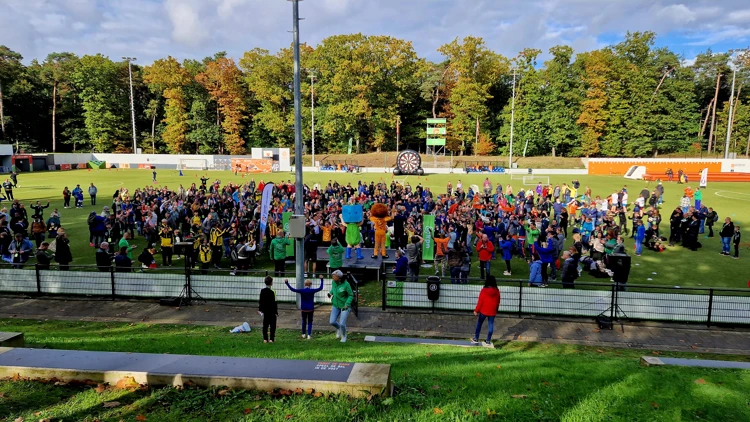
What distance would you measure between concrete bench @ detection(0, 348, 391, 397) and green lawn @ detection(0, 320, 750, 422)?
0.39ft

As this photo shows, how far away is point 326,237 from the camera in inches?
602

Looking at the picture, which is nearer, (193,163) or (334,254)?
(334,254)

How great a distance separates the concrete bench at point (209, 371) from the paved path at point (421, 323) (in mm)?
4720

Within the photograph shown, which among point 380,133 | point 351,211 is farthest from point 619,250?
point 380,133

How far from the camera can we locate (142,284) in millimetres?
11531

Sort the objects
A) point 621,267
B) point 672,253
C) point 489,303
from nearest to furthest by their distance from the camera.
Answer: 1. point 489,303
2. point 621,267
3. point 672,253

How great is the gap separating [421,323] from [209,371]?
20.2 feet

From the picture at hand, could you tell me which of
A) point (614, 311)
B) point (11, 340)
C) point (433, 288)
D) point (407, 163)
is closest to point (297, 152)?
point (433, 288)

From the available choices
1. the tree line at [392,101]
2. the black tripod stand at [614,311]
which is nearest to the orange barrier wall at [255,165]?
the tree line at [392,101]

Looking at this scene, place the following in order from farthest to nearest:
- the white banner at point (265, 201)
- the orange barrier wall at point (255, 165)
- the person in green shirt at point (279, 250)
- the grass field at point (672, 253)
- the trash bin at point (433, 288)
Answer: the orange barrier wall at point (255, 165)
the white banner at point (265, 201)
the grass field at point (672, 253)
the person in green shirt at point (279, 250)
the trash bin at point (433, 288)

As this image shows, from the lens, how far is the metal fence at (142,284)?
11430mm

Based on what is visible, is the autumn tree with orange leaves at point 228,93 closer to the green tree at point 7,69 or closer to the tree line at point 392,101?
the tree line at point 392,101

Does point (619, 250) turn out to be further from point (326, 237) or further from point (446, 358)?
point (326, 237)

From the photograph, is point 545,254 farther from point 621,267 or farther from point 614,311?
point 614,311
